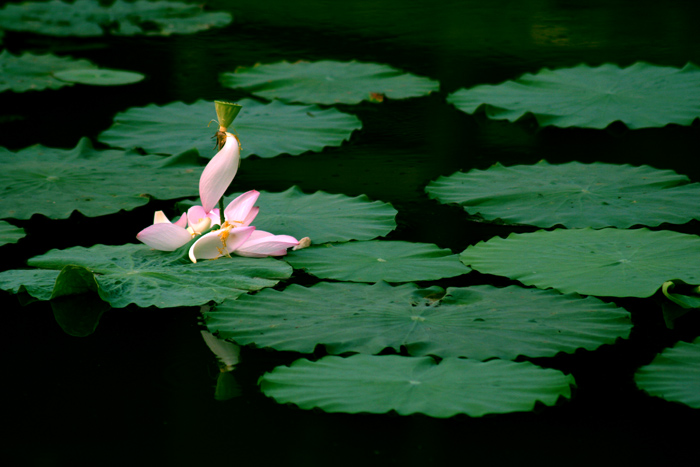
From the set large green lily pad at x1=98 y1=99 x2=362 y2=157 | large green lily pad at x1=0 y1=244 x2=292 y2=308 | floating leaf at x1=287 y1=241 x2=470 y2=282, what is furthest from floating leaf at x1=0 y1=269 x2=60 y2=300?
large green lily pad at x1=98 y1=99 x2=362 y2=157

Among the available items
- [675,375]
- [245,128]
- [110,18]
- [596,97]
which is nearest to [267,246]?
[675,375]

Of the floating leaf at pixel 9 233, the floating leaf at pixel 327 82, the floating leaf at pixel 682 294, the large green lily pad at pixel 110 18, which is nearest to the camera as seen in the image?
the floating leaf at pixel 682 294

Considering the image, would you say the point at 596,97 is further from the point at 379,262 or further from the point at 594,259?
the point at 379,262

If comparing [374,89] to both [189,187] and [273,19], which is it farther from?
[273,19]

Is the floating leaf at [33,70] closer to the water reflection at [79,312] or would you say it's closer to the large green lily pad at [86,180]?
the large green lily pad at [86,180]

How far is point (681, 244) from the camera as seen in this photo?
2.11 meters

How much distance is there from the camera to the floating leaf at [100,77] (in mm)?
4305

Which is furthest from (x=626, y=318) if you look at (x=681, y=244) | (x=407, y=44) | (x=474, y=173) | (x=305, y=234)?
(x=407, y=44)

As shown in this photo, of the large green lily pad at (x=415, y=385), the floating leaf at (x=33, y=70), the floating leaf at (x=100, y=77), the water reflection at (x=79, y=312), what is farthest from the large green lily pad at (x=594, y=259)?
the floating leaf at (x=33, y=70)

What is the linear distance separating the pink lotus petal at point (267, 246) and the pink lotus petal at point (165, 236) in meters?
0.14

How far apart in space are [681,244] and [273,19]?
4.44 m

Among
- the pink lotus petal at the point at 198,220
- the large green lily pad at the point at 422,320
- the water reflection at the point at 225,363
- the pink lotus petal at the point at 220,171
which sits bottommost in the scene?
the water reflection at the point at 225,363

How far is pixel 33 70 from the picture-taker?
4527 mm

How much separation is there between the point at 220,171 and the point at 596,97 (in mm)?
1996
